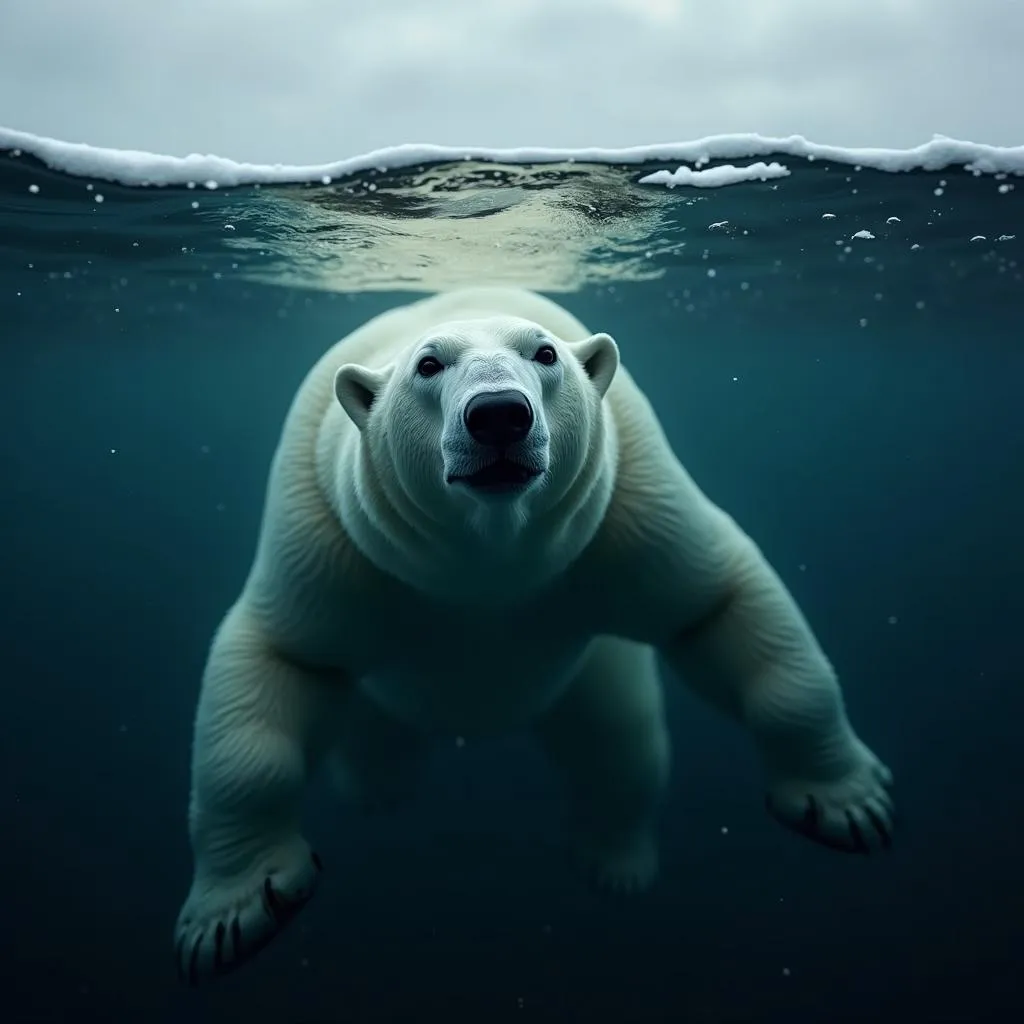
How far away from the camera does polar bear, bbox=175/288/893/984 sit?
2.85 meters

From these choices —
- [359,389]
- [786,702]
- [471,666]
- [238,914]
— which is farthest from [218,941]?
[786,702]

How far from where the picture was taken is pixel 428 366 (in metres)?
2.56

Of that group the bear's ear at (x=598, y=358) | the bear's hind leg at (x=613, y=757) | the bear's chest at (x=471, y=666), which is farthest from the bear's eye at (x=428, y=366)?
the bear's hind leg at (x=613, y=757)

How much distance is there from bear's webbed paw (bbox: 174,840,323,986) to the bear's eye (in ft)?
6.69

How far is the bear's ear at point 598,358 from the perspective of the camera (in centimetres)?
282

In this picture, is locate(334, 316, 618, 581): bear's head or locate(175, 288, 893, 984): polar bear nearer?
locate(334, 316, 618, 581): bear's head

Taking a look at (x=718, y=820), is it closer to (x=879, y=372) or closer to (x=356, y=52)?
(x=356, y=52)

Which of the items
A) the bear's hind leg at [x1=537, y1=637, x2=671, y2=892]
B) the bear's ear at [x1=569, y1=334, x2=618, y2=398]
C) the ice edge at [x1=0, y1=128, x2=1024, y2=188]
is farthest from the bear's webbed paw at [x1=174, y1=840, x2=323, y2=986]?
the ice edge at [x1=0, y1=128, x2=1024, y2=188]

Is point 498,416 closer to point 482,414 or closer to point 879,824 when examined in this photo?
point 482,414

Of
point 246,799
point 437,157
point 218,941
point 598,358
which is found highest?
point 437,157

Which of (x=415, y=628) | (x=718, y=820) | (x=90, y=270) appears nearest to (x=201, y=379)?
(x=90, y=270)

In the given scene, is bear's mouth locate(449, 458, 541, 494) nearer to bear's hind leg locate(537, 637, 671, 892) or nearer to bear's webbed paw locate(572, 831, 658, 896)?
bear's hind leg locate(537, 637, 671, 892)

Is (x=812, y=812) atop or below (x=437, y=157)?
below

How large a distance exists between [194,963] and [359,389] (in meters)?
2.31
